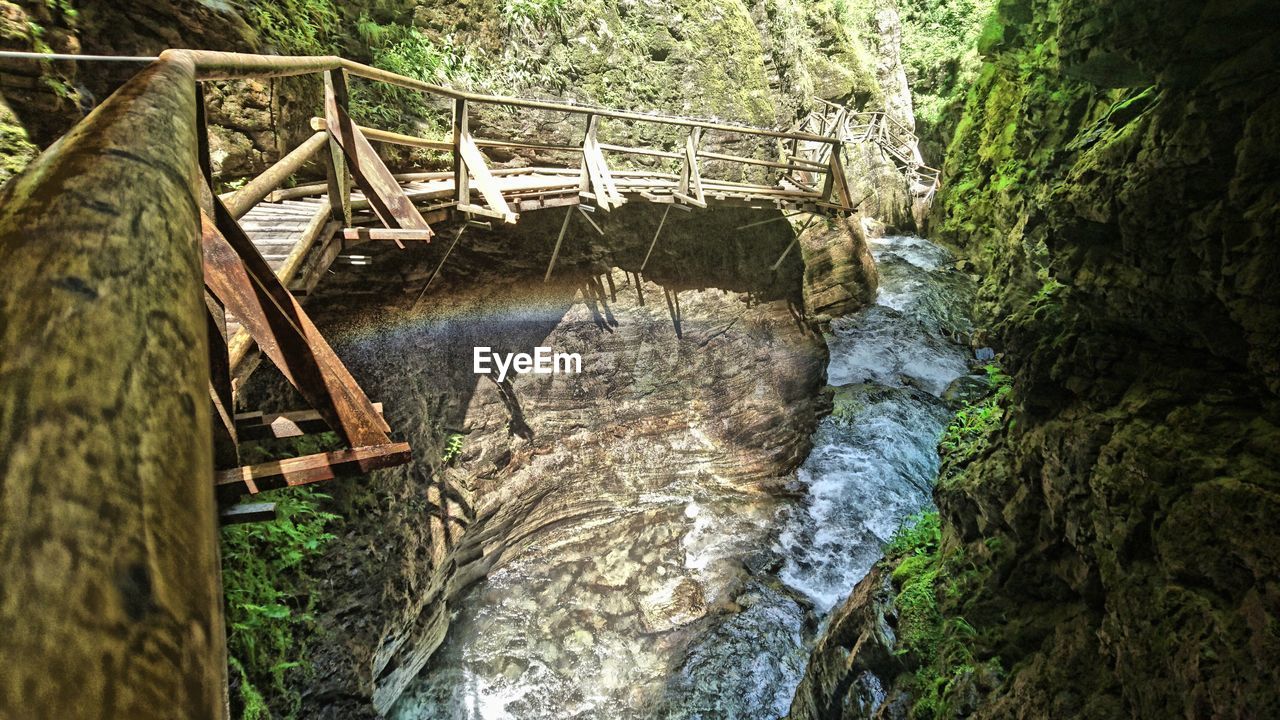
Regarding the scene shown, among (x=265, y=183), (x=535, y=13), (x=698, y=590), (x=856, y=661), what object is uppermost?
(x=535, y=13)

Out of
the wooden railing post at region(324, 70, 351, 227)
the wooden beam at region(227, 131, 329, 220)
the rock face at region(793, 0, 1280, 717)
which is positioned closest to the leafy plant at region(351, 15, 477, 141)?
the wooden railing post at region(324, 70, 351, 227)

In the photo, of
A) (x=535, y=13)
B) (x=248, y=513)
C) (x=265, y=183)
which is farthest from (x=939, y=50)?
(x=248, y=513)

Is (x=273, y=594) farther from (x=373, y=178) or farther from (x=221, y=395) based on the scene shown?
(x=373, y=178)

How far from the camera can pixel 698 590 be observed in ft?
26.0

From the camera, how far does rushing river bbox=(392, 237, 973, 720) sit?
6.67 m

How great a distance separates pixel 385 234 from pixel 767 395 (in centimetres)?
830

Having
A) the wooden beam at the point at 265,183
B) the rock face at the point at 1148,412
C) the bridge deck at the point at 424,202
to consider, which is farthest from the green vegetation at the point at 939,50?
the wooden beam at the point at 265,183

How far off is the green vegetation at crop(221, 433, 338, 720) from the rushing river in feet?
8.60

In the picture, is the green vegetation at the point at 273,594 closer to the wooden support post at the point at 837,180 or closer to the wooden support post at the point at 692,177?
the wooden support post at the point at 692,177

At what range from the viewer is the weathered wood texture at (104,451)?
0.38 meters

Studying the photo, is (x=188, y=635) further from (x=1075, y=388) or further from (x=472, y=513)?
(x=472, y=513)

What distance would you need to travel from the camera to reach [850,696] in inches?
201

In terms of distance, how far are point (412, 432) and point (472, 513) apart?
1.60 meters

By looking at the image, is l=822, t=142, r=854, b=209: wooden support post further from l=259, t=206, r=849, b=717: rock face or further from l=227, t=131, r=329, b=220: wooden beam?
l=227, t=131, r=329, b=220: wooden beam
